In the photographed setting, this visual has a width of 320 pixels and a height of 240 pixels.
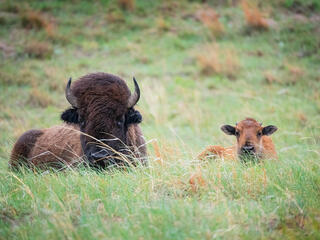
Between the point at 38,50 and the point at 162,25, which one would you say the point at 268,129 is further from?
the point at 162,25

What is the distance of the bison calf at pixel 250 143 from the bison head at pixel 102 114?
5.33 feet

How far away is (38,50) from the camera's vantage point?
15.5 m

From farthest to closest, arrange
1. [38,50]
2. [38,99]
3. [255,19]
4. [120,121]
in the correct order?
[255,19], [38,50], [38,99], [120,121]

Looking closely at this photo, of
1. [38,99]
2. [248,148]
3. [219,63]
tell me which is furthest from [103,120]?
[219,63]

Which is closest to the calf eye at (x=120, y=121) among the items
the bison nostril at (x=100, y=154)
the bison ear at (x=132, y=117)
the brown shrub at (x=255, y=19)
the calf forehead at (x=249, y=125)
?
the bison ear at (x=132, y=117)

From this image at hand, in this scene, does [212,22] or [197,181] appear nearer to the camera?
[197,181]

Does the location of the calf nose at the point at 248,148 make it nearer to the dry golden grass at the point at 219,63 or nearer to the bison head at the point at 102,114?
the bison head at the point at 102,114

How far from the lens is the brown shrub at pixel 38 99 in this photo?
40.4ft

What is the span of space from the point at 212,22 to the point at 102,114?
11.9m

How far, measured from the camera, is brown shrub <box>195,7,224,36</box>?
54.9ft

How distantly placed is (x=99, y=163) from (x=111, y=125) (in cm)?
58

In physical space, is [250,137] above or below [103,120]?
below

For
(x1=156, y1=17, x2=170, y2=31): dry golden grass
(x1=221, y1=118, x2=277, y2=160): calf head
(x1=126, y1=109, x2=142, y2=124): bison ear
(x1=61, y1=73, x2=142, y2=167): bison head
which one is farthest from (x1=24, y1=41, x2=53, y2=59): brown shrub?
(x1=126, y1=109, x2=142, y2=124): bison ear

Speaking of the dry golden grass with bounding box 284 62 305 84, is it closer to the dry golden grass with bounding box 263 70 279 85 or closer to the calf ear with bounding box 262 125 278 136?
the dry golden grass with bounding box 263 70 279 85
